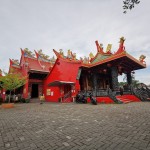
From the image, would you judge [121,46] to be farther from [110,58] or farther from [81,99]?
[81,99]

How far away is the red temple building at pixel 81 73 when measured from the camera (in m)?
13.3

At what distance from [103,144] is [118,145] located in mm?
365

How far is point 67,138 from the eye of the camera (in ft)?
11.1

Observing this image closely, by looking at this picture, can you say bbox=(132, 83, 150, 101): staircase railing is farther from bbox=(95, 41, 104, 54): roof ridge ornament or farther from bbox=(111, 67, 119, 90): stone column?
bbox=(95, 41, 104, 54): roof ridge ornament

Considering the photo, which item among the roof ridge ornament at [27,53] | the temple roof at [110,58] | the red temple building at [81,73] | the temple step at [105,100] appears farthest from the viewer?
the roof ridge ornament at [27,53]

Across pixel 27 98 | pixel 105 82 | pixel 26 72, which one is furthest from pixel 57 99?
pixel 105 82

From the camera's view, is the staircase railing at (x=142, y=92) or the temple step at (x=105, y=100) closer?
the temple step at (x=105, y=100)

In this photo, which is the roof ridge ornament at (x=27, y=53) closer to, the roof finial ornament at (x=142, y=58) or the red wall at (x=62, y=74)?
the red wall at (x=62, y=74)

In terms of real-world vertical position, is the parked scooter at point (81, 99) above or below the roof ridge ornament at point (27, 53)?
below

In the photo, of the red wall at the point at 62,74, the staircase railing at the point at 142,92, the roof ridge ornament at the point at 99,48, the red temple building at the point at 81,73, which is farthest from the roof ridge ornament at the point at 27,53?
the staircase railing at the point at 142,92

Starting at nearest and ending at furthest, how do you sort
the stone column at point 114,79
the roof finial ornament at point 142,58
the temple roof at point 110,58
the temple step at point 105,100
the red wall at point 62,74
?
the temple step at point 105,100 → the temple roof at point 110,58 → the stone column at point 114,79 → the red wall at point 62,74 → the roof finial ornament at point 142,58

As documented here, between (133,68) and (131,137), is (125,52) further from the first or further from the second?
(131,137)

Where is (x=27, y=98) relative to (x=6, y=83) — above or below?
below

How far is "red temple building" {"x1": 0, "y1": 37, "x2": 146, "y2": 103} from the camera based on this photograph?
1333 cm
